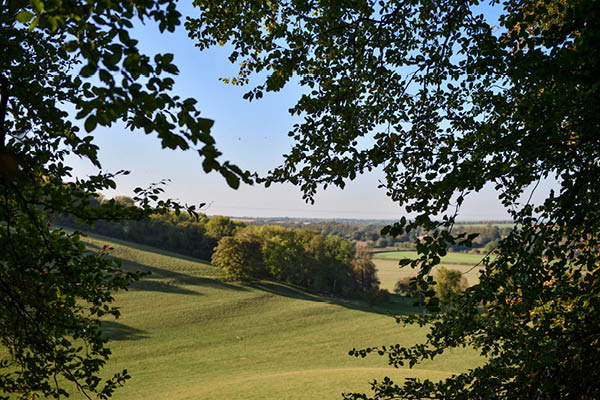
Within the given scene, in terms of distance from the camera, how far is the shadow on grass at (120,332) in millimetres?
29578

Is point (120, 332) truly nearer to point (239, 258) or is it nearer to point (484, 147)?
point (239, 258)

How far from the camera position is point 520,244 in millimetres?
4355

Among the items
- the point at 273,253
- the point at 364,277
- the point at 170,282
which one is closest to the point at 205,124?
the point at 170,282

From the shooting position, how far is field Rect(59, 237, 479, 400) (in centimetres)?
1958

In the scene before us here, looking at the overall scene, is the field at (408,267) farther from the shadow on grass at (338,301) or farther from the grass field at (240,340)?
the grass field at (240,340)

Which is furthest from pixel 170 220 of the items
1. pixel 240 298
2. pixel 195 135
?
pixel 195 135

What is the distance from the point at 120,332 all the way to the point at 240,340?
9005 millimetres

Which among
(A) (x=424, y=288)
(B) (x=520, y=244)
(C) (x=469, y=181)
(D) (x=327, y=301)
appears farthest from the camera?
(D) (x=327, y=301)

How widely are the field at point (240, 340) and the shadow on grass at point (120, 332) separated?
7 cm

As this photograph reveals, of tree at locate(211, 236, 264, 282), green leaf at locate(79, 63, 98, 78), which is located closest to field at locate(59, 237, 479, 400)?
tree at locate(211, 236, 264, 282)

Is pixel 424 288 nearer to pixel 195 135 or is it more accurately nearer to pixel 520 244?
pixel 520 244

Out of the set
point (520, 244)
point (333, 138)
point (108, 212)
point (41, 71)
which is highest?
point (41, 71)

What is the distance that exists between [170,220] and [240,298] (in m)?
27.7

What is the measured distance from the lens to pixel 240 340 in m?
32.2
